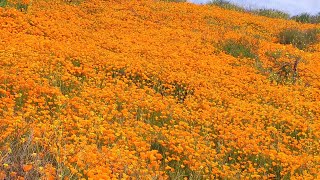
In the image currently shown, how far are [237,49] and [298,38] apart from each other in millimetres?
4610

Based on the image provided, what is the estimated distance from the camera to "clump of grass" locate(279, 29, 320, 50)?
18816 millimetres

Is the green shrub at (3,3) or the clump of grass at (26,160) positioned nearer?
the clump of grass at (26,160)

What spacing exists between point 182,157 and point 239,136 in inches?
56.3

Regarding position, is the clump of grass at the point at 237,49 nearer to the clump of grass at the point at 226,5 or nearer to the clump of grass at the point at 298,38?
the clump of grass at the point at 298,38

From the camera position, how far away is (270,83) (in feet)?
42.0

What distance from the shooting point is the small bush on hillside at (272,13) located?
27.9 m

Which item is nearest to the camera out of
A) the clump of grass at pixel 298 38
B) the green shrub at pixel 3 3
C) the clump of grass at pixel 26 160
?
the clump of grass at pixel 26 160

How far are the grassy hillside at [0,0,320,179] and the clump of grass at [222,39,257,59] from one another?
0.06 meters

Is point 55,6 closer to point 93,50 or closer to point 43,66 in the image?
point 93,50

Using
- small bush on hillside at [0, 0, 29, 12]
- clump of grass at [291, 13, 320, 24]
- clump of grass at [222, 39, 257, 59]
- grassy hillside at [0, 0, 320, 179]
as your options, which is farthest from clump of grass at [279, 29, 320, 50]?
small bush on hillside at [0, 0, 29, 12]

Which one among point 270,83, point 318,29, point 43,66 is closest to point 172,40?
point 270,83

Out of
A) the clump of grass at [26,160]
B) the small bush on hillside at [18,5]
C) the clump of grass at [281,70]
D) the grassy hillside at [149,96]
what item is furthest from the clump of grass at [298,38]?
the clump of grass at [26,160]

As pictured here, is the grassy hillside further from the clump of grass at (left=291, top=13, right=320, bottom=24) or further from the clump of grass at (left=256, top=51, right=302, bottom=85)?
the clump of grass at (left=291, top=13, right=320, bottom=24)

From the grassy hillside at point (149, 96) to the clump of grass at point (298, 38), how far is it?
8 cm
